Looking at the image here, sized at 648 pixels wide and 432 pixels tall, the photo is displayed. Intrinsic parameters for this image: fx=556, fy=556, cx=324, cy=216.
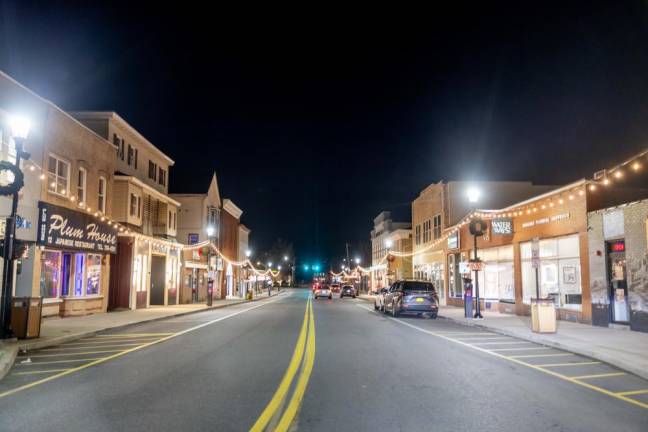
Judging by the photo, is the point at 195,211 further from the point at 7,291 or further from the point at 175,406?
the point at 175,406

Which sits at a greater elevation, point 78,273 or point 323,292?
point 78,273

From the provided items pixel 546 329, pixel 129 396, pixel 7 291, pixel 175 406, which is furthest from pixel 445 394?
pixel 7 291

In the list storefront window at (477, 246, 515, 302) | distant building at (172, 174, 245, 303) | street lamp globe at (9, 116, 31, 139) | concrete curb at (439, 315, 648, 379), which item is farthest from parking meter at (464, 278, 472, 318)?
street lamp globe at (9, 116, 31, 139)

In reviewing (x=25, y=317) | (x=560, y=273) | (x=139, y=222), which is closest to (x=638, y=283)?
(x=560, y=273)

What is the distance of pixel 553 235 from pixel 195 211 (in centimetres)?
3073

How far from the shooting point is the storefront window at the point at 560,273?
73.6ft

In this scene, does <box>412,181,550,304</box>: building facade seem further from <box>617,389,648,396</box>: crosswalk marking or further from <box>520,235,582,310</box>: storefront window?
<box>617,389,648,396</box>: crosswalk marking

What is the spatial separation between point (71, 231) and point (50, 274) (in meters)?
2.03

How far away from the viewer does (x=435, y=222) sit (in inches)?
1750

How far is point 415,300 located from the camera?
25531mm

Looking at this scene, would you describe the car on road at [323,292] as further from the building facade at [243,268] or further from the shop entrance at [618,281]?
the shop entrance at [618,281]

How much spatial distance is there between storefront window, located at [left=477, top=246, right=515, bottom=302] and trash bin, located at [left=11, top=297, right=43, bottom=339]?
22.2 meters

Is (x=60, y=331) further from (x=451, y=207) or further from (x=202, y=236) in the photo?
(x=451, y=207)

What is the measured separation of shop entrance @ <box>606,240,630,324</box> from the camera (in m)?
19.2
